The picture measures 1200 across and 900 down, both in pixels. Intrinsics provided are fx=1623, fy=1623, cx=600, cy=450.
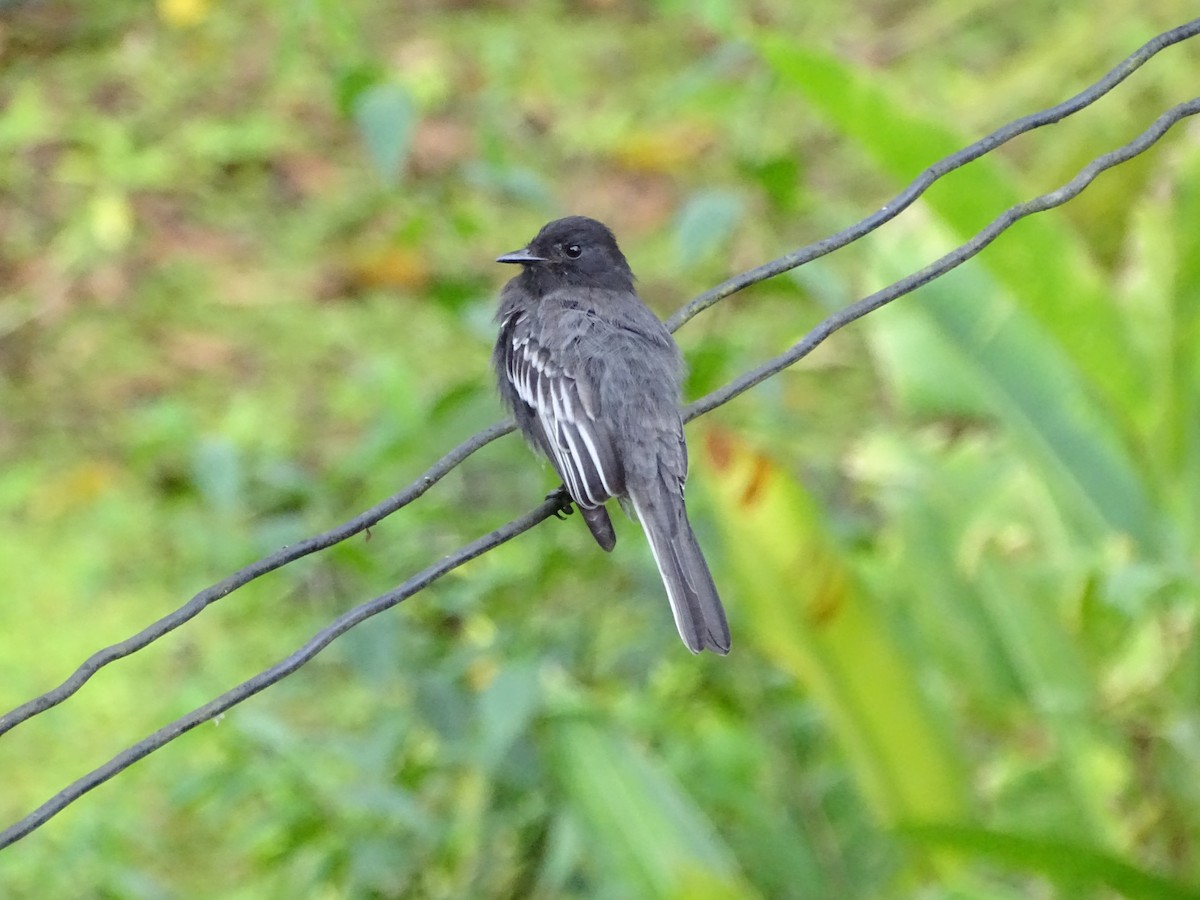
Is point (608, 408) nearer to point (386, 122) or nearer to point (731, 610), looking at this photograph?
point (386, 122)

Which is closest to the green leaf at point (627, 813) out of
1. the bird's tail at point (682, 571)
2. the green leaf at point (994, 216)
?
the bird's tail at point (682, 571)

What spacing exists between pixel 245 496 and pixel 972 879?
2.13 metres

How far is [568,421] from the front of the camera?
12.2 ft

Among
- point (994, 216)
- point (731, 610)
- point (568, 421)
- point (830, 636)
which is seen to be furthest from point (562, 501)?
point (994, 216)

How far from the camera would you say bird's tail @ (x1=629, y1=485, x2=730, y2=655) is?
3.24 metres

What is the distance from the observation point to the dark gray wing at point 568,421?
3.55 m

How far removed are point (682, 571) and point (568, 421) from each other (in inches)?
19.5

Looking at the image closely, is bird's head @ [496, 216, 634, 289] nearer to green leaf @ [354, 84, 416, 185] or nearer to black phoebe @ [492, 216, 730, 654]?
black phoebe @ [492, 216, 730, 654]

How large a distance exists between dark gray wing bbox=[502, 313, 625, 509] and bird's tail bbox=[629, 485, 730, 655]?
0.09 meters

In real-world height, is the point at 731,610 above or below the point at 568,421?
below

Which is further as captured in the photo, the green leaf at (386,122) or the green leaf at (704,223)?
the green leaf at (704,223)

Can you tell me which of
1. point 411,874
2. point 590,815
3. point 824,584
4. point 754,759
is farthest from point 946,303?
point 411,874

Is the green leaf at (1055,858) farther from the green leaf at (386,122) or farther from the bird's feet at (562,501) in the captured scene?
the green leaf at (386,122)

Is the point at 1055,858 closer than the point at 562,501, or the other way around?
the point at 562,501
